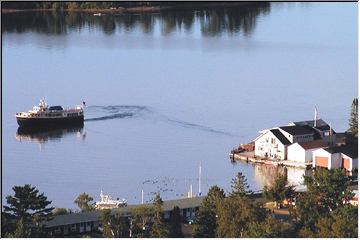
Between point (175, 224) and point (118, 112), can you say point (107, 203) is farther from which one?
point (118, 112)

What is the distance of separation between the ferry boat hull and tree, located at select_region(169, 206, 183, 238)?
3855 millimetres

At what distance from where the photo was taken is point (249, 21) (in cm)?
1393

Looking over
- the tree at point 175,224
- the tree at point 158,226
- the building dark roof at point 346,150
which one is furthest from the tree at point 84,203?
the building dark roof at point 346,150

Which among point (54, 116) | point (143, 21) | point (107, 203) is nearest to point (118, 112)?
point (54, 116)

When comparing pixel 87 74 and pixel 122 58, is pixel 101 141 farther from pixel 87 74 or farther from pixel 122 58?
pixel 122 58

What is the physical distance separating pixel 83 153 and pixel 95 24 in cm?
736

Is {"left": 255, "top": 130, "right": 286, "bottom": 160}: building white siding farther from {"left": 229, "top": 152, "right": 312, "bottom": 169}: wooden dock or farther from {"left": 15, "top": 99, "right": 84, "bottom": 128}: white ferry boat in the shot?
{"left": 15, "top": 99, "right": 84, "bottom": 128}: white ferry boat

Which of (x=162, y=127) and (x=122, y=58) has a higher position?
(x=122, y=58)

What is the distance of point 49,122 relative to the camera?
27.4 feet

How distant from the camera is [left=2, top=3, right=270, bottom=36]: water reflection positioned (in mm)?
13281

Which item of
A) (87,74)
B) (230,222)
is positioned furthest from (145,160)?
(87,74)

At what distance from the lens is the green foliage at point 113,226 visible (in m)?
4.00

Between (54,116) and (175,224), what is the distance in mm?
4173

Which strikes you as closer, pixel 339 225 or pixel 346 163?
pixel 339 225
